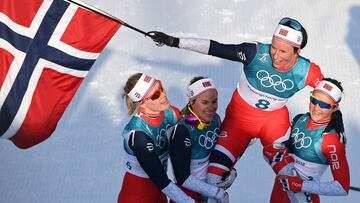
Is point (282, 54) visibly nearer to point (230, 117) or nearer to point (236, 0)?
point (230, 117)

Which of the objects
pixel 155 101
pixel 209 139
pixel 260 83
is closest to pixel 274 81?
pixel 260 83

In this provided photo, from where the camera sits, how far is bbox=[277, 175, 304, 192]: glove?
527 centimetres

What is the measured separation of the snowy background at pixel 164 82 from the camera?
284 inches

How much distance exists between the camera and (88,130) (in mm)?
7879

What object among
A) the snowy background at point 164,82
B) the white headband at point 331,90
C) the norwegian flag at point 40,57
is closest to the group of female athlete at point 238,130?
the white headband at point 331,90

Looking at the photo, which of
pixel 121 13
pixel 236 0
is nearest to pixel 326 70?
pixel 236 0

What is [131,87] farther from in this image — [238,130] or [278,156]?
[278,156]

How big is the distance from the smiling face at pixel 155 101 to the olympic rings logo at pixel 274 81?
0.66 m

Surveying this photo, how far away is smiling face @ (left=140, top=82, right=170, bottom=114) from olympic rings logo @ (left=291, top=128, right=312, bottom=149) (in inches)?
32.6

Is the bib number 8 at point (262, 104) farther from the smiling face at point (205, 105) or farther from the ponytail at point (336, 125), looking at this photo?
the ponytail at point (336, 125)

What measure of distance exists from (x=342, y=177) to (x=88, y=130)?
3.24 meters

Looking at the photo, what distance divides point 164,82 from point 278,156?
117 inches

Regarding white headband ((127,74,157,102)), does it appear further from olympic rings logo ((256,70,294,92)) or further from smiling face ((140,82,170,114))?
olympic rings logo ((256,70,294,92))

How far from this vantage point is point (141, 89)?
5.21 meters
